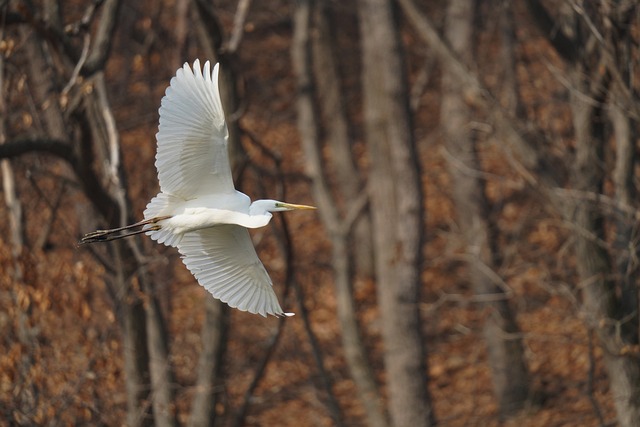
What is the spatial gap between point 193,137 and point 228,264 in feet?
3.46

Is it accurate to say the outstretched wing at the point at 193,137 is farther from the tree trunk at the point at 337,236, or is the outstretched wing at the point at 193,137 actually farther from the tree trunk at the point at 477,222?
the tree trunk at the point at 477,222

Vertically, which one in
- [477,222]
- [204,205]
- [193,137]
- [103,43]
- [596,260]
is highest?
[103,43]

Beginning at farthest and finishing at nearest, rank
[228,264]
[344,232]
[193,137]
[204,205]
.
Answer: [344,232] → [228,264] → [204,205] → [193,137]

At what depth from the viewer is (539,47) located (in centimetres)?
1570

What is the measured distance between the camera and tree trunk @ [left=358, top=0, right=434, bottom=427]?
412 inches

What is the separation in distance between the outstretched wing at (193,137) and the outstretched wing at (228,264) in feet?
1.48

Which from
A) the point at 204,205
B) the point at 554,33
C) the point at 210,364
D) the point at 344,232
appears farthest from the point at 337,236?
the point at 204,205

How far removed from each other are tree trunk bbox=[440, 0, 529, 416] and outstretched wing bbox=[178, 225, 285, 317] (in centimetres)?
556

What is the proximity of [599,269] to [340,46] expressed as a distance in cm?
1084

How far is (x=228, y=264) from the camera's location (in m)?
6.38

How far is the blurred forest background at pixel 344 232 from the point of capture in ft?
24.2

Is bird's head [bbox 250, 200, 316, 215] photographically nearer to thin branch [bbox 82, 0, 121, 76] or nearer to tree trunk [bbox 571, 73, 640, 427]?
thin branch [bbox 82, 0, 121, 76]

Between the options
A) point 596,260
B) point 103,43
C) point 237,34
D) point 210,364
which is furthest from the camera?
point 210,364

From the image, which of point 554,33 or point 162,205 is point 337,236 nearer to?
point 554,33
